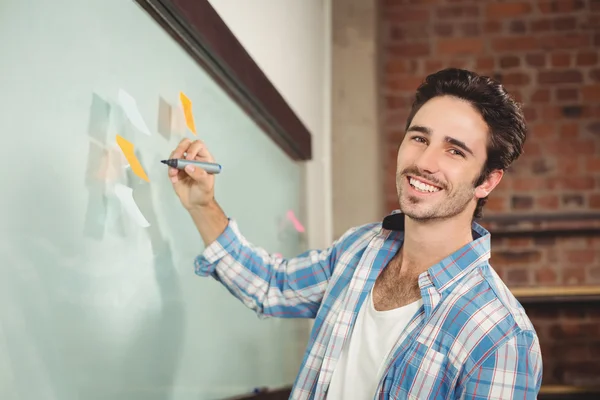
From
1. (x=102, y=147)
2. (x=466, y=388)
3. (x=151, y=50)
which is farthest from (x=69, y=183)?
(x=466, y=388)

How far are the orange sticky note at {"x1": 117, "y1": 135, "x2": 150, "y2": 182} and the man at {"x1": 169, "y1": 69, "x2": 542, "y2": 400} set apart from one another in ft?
0.22

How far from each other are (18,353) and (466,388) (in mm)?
666

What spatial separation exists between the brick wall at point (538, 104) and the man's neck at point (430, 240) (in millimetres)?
1853

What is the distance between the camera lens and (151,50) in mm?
1104

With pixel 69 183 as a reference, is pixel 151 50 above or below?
above

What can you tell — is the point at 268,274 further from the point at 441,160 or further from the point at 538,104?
the point at 538,104

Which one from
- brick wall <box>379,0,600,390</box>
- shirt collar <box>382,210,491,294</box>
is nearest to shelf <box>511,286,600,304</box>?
brick wall <box>379,0,600,390</box>

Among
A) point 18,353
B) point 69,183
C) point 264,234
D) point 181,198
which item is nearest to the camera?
point 18,353

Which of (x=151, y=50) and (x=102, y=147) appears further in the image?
(x=151, y=50)

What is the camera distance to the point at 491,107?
4.20ft

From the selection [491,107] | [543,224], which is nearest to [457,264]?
[491,107]

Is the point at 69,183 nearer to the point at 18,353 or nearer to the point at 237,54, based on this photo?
the point at 18,353

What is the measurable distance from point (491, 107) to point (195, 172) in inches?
23.2

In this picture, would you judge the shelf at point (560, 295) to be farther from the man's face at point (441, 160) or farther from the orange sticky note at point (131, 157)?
the orange sticky note at point (131, 157)
